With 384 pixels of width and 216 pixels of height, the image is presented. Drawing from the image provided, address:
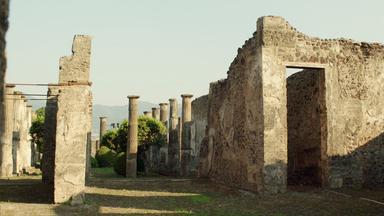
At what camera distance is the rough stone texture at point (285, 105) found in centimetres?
1045

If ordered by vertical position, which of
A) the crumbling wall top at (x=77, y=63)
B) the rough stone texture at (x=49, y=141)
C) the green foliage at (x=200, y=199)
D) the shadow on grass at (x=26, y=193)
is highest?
the crumbling wall top at (x=77, y=63)

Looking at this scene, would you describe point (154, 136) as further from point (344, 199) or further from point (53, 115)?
point (344, 199)

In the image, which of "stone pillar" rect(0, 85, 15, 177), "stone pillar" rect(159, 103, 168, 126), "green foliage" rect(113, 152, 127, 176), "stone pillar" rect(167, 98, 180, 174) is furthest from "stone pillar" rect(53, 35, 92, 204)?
"stone pillar" rect(159, 103, 168, 126)

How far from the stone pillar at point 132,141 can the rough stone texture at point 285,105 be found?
25.1ft

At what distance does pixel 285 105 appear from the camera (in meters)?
10.6

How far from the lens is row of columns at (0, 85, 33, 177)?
58.1ft

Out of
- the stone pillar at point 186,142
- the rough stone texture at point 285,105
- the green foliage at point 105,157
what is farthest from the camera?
the green foliage at point 105,157

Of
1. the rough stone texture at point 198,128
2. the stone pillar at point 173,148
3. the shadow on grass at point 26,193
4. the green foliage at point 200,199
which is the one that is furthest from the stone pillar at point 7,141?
the green foliage at point 200,199

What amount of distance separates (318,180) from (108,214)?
6153 mm

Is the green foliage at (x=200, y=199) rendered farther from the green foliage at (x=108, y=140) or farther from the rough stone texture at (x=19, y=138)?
the green foliage at (x=108, y=140)

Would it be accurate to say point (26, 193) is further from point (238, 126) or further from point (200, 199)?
point (238, 126)

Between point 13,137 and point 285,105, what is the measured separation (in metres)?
15.0

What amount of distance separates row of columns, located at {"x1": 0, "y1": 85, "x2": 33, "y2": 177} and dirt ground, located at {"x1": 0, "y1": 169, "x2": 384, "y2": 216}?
22.2 ft

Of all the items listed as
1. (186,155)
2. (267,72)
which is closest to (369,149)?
(267,72)
